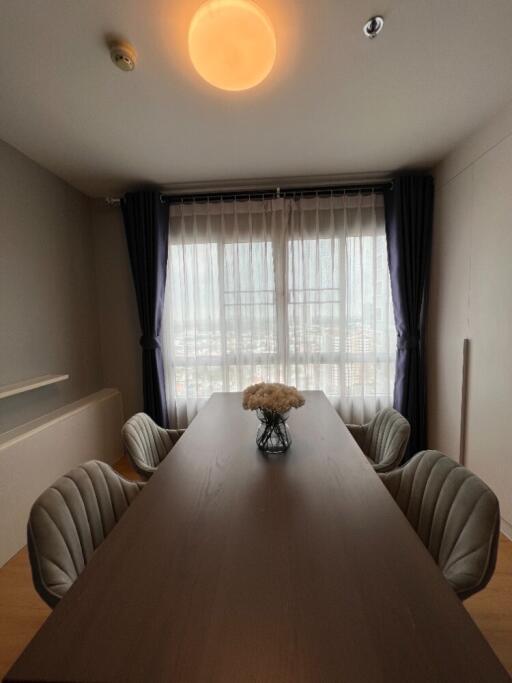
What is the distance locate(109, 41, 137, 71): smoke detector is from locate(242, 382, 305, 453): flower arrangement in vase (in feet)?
5.10

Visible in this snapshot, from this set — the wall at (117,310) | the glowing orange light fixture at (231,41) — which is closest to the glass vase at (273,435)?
the glowing orange light fixture at (231,41)

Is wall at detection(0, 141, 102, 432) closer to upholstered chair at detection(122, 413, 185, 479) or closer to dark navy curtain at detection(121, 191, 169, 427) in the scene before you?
dark navy curtain at detection(121, 191, 169, 427)

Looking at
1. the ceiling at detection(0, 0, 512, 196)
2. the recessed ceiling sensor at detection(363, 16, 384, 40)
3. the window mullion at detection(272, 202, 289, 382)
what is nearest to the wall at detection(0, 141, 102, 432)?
the ceiling at detection(0, 0, 512, 196)

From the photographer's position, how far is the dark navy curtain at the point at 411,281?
2.50 m

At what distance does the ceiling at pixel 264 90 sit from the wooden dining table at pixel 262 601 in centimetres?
179

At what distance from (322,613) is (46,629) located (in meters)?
0.55

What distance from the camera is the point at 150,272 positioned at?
8.79ft

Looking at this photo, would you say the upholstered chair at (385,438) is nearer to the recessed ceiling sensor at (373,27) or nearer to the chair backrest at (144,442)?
the chair backrest at (144,442)

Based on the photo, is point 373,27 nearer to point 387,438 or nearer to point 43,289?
point 387,438

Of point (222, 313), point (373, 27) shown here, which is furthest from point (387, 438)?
point (373, 27)

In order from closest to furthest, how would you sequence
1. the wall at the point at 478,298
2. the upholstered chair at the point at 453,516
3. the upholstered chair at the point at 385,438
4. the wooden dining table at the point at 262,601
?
the wooden dining table at the point at 262,601 → the upholstered chair at the point at 453,516 → the upholstered chair at the point at 385,438 → the wall at the point at 478,298

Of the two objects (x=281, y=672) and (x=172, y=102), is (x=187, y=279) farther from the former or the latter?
(x=281, y=672)

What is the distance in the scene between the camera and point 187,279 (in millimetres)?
2758

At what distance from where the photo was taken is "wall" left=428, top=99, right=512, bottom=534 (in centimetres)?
177
